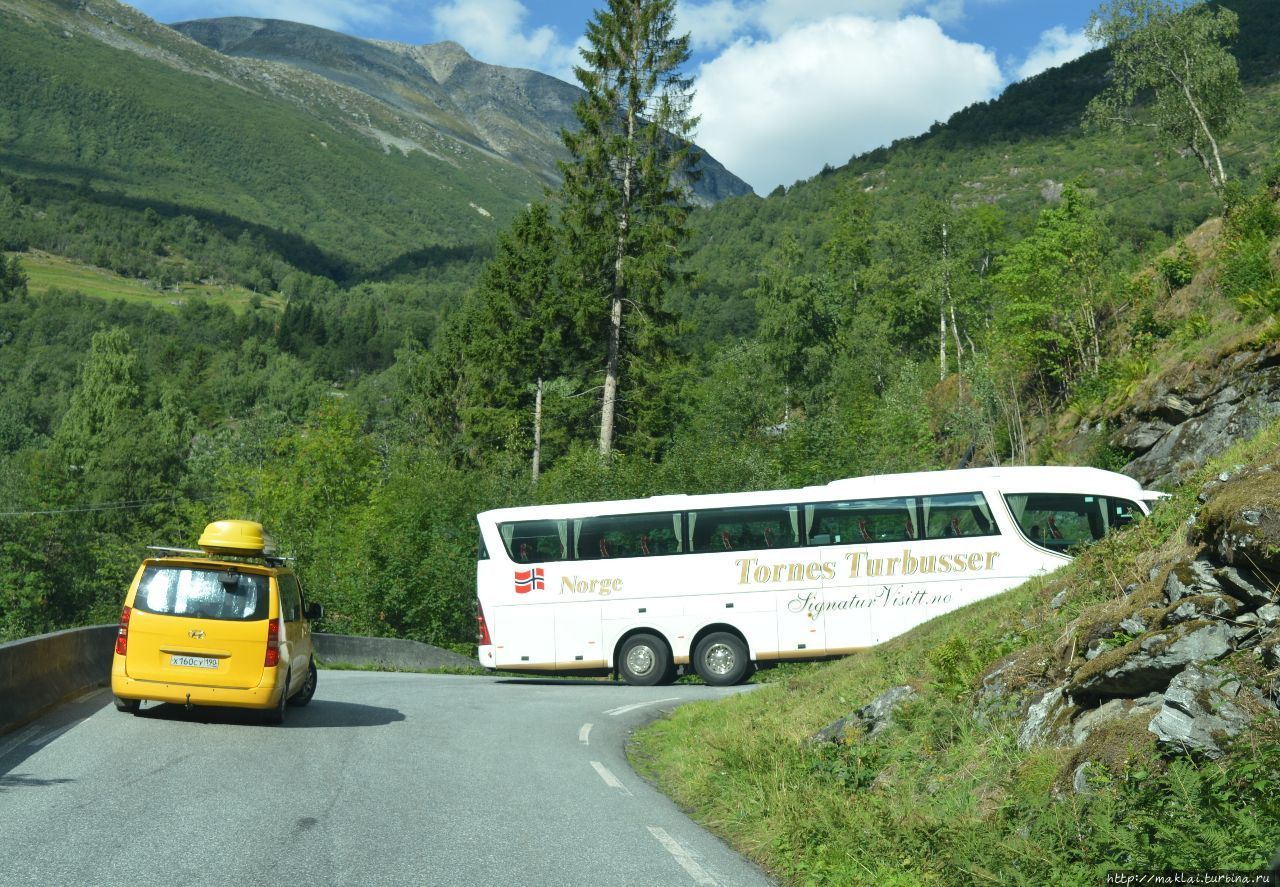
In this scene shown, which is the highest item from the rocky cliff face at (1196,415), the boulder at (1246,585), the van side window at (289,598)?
the rocky cliff face at (1196,415)

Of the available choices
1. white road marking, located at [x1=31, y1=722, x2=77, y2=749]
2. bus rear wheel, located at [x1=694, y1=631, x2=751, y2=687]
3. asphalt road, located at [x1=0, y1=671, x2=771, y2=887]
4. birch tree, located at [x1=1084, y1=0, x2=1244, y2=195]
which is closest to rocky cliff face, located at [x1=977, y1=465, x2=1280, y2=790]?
asphalt road, located at [x1=0, y1=671, x2=771, y2=887]

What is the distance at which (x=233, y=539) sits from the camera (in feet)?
49.2

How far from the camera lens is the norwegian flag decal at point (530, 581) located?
2356 cm

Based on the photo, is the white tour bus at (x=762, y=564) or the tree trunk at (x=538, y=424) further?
the tree trunk at (x=538, y=424)

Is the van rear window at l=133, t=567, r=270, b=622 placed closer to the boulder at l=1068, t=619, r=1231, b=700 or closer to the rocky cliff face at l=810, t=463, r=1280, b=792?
the rocky cliff face at l=810, t=463, r=1280, b=792

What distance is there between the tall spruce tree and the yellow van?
29.6 metres

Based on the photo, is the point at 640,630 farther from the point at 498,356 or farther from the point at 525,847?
the point at 498,356

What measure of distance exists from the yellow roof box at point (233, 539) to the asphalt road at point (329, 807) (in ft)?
6.50

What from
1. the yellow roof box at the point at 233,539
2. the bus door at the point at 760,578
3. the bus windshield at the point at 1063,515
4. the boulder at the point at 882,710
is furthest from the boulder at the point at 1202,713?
the bus door at the point at 760,578

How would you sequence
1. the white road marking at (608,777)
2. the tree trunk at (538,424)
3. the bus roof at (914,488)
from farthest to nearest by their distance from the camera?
the tree trunk at (538,424)
the bus roof at (914,488)
the white road marking at (608,777)

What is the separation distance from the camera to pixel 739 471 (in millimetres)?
38625

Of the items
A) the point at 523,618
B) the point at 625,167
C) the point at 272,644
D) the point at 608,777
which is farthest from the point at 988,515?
the point at 625,167

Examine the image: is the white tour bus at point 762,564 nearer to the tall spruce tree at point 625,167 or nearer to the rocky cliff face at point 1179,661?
the rocky cliff face at point 1179,661

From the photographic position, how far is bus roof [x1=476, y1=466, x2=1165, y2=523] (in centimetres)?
2191
